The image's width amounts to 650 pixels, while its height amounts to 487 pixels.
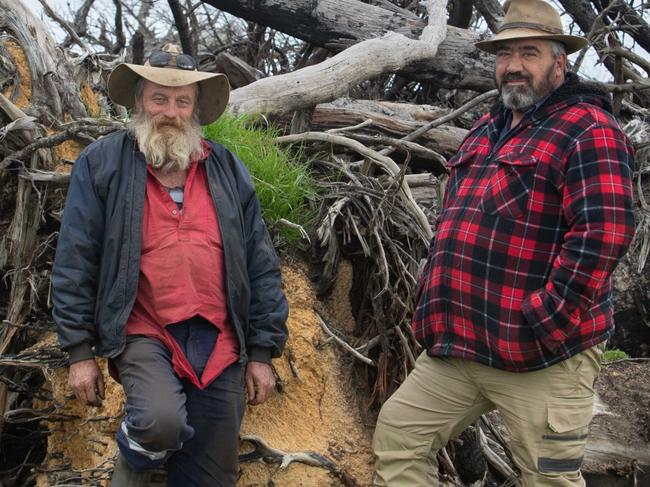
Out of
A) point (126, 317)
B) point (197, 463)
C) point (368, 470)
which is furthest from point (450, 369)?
point (126, 317)

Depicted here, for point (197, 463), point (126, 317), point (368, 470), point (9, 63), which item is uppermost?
point (9, 63)

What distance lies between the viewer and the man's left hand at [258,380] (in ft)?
11.2

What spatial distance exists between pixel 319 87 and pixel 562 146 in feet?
9.90

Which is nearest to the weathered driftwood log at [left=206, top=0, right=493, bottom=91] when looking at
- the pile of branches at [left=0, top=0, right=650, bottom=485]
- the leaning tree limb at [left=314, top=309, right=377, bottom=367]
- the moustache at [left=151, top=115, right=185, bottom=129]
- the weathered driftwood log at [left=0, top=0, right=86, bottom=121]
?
the pile of branches at [left=0, top=0, right=650, bottom=485]

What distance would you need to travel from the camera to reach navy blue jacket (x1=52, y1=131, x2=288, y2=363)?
3.06 metres

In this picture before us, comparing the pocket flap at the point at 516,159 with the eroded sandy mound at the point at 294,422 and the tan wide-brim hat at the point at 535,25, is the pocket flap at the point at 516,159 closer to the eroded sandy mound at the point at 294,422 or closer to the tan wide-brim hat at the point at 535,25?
the tan wide-brim hat at the point at 535,25

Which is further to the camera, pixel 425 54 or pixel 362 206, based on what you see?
pixel 425 54

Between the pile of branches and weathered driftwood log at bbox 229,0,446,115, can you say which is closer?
the pile of branches

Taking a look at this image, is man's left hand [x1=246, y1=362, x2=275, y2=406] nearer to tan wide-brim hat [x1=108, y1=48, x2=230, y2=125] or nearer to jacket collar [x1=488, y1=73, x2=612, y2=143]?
tan wide-brim hat [x1=108, y1=48, x2=230, y2=125]

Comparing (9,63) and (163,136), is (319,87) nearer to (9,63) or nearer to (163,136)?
(9,63)

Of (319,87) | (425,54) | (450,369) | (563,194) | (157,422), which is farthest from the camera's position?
(425,54)

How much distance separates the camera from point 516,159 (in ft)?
10.6

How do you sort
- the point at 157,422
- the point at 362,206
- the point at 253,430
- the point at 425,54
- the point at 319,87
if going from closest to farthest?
the point at 157,422
the point at 253,430
the point at 362,206
the point at 319,87
the point at 425,54

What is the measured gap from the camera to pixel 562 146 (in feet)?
10.4
